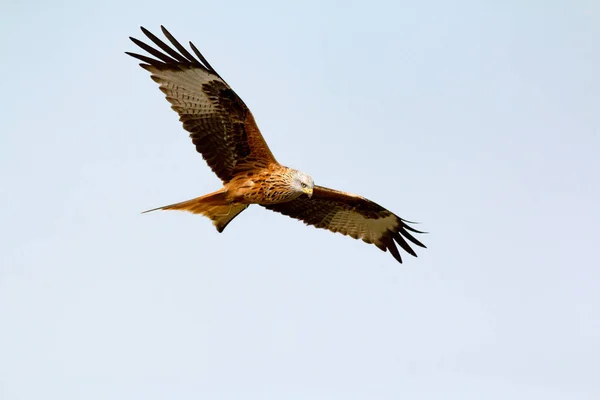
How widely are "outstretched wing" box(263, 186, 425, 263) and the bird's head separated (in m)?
1.16

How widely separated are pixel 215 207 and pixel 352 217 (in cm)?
240

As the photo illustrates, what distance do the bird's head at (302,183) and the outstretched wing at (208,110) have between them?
42 cm

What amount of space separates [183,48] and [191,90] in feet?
1.68

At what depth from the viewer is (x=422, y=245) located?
15047 millimetres

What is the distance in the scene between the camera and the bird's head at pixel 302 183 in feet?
40.7

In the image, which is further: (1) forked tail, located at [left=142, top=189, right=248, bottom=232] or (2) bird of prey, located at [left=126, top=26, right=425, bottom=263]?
(1) forked tail, located at [left=142, top=189, right=248, bottom=232]

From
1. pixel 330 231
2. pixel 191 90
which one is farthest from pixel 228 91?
pixel 330 231

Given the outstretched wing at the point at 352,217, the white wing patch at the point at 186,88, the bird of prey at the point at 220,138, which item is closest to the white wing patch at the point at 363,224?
the outstretched wing at the point at 352,217

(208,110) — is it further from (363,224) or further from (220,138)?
(363,224)

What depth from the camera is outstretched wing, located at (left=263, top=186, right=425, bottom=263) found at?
46.4ft

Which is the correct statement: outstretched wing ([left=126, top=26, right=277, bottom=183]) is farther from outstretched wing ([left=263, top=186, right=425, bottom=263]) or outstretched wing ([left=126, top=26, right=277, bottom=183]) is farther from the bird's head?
outstretched wing ([left=263, top=186, right=425, bottom=263])

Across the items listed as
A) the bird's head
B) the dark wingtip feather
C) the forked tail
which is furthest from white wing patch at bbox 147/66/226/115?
the dark wingtip feather

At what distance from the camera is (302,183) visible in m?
12.4

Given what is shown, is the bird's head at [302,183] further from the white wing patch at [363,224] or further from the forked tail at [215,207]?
the white wing patch at [363,224]
